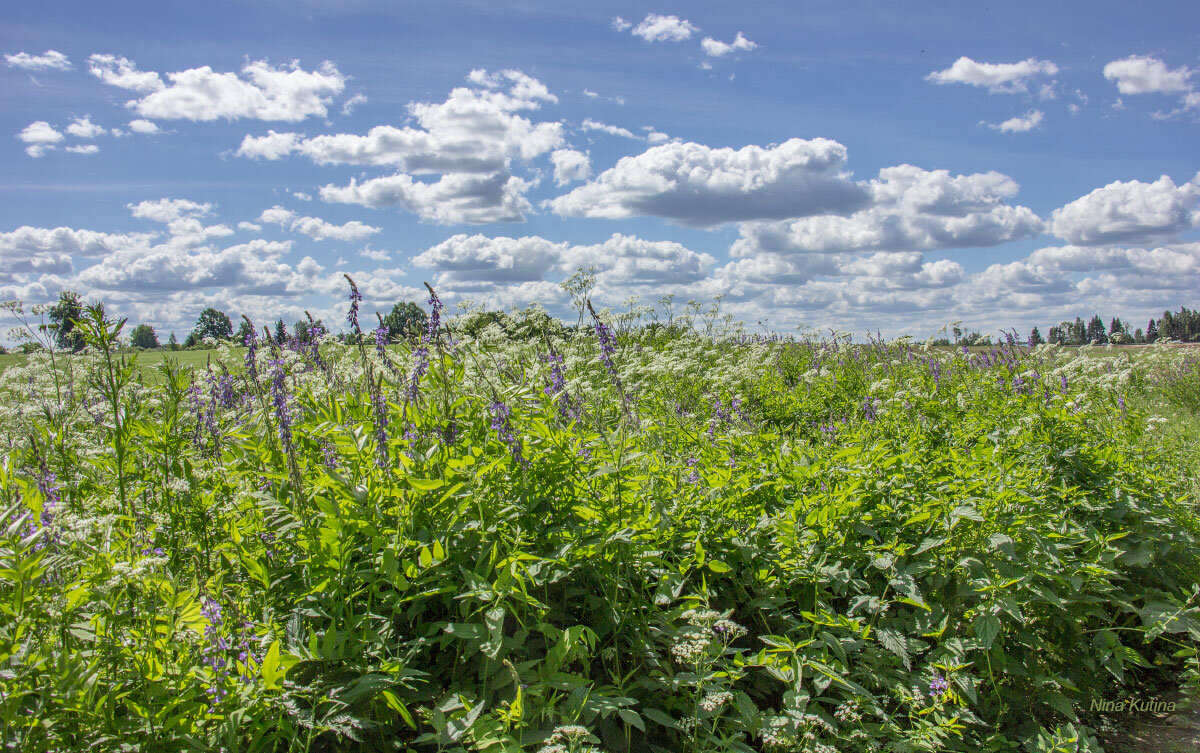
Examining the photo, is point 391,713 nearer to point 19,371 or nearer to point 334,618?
point 334,618

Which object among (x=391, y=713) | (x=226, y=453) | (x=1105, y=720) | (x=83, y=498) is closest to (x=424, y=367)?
(x=226, y=453)

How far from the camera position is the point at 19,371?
647cm

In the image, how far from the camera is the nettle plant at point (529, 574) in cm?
222

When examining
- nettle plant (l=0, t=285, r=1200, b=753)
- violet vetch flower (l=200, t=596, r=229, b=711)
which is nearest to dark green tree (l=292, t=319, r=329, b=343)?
nettle plant (l=0, t=285, r=1200, b=753)

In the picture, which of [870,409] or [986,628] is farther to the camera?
[870,409]

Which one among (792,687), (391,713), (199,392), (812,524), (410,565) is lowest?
(792,687)

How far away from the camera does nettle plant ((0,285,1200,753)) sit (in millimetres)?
2219

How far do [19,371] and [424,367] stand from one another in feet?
18.7

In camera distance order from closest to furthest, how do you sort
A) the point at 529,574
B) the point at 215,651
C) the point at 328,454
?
the point at 215,651 < the point at 529,574 < the point at 328,454

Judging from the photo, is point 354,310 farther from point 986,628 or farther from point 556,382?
point 986,628

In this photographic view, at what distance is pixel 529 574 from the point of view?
2.40m

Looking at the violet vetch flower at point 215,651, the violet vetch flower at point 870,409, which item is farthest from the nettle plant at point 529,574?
the violet vetch flower at point 870,409

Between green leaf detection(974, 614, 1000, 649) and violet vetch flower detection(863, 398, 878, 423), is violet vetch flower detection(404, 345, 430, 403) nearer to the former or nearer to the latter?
green leaf detection(974, 614, 1000, 649)

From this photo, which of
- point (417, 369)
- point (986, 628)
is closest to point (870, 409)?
point (986, 628)
